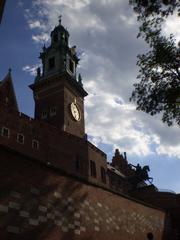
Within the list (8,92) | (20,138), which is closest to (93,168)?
(20,138)

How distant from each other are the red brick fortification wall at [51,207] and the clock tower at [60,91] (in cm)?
2682

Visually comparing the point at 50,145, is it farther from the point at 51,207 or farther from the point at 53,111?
the point at 51,207

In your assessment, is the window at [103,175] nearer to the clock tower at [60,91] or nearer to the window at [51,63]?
the clock tower at [60,91]

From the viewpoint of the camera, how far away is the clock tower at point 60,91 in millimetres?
45375

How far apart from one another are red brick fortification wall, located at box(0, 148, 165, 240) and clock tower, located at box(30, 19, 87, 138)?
26.8 meters

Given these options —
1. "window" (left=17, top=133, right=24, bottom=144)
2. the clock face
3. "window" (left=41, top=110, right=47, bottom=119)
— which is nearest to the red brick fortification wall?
"window" (left=17, top=133, right=24, bottom=144)

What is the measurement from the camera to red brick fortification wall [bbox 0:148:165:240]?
11.7 meters

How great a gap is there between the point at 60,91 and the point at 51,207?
112 ft

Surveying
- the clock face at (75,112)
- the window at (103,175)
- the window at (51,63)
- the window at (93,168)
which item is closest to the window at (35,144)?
the window at (93,168)

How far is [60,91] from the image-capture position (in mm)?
46469

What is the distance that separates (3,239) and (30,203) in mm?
1780

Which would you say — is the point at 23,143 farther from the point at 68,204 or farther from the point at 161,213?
the point at 68,204

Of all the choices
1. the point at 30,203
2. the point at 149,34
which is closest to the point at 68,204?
the point at 30,203

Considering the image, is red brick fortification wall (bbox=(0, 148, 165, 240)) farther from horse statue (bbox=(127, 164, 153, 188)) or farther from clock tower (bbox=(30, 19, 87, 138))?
horse statue (bbox=(127, 164, 153, 188))
